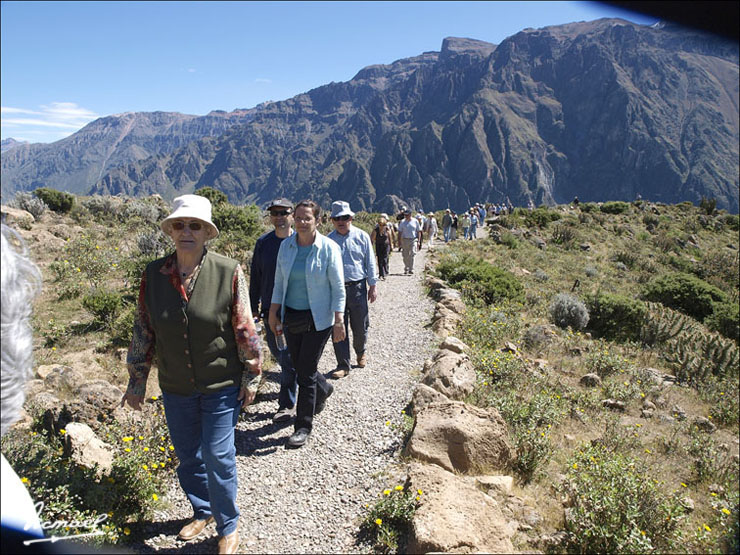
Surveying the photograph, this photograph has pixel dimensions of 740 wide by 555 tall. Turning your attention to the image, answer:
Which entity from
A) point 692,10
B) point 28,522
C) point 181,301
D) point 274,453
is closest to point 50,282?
point 274,453

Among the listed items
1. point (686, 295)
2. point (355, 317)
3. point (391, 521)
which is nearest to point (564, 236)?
point (686, 295)

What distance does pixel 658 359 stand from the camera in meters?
8.92

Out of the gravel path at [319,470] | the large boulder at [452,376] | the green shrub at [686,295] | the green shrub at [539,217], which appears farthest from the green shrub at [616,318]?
the green shrub at [539,217]

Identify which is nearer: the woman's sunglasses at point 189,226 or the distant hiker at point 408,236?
the woman's sunglasses at point 189,226

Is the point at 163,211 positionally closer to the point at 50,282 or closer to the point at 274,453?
the point at 50,282

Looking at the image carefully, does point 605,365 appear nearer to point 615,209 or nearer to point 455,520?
point 455,520

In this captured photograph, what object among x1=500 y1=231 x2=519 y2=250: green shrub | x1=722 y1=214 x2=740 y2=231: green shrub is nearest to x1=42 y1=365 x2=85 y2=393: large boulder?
x1=500 y1=231 x2=519 y2=250: green shrub

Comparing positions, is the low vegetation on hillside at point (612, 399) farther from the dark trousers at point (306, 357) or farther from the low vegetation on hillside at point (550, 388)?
the dark trousers at point (306, 357)

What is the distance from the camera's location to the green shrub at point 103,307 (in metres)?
6.89

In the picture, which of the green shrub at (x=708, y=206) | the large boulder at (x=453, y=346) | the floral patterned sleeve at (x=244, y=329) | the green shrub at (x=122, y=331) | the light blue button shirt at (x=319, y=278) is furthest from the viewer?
the green shrub at (x=708, y=206)

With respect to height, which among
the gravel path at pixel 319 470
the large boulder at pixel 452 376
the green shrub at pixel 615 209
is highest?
the green shrub at pixel 615 209

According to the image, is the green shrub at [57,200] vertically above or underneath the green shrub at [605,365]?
above

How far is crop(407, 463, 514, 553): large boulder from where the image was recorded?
2.57 metres

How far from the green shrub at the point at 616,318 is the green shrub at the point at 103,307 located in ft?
35.1
